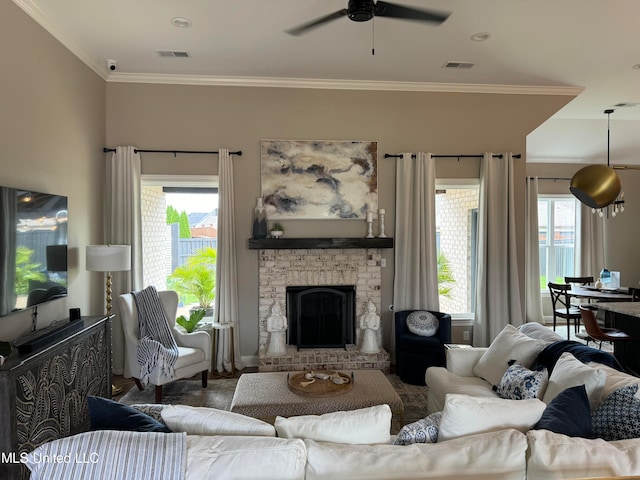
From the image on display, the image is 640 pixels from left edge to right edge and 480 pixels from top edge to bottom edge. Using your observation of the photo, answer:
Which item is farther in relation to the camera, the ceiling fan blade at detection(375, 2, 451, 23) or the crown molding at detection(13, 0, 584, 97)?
the crown molding at detection(13, 0, 584, 97)

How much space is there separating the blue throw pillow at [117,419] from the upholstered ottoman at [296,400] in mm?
1279

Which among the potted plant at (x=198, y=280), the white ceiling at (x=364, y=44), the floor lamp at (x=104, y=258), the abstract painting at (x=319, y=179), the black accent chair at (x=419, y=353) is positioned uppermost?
the white ceiling at (x=364, y=44)

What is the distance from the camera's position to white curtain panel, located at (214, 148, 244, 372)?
4660mm

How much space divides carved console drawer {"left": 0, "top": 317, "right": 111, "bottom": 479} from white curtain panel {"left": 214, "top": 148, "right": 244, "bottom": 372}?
126cm

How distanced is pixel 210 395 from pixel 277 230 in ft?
6.11

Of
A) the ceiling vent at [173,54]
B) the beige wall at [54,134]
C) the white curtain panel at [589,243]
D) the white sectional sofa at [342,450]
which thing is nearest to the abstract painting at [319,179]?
the ceiling vent at [173,54]

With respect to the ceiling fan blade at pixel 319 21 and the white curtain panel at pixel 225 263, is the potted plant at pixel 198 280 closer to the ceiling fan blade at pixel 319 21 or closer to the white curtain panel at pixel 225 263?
the white curtain panel at pixel 225 263

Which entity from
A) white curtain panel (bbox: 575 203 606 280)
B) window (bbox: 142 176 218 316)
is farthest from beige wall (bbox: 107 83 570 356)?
white curtain panel (bbox: 575 203 606 280)

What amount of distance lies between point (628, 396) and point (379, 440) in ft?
3.96

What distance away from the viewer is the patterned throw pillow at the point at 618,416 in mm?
1828

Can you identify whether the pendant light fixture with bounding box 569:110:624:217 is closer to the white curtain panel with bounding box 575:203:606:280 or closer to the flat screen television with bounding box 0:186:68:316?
the flat screen television with bounding box 0:186:68:316

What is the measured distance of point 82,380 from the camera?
317 centimetres

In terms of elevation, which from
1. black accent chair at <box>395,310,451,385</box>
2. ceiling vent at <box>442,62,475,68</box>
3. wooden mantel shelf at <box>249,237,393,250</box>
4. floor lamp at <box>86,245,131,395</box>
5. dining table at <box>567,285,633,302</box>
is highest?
ceiling vent at <box>442,62,475,68</box>

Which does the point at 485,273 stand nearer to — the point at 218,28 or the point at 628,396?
the point at 628,396
